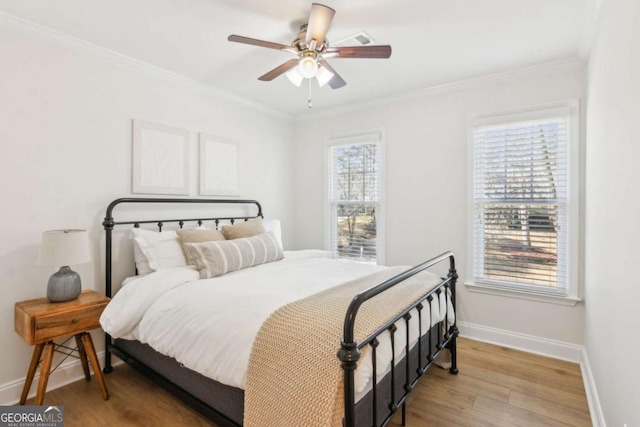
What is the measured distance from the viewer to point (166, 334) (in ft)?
6.20

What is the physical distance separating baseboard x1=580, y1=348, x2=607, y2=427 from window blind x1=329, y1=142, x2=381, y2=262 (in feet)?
6.63

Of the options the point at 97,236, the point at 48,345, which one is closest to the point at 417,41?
the point at 97,236

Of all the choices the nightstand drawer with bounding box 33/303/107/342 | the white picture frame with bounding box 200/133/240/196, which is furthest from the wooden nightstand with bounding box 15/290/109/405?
the white picture frame with bounding box 200/133/240/196

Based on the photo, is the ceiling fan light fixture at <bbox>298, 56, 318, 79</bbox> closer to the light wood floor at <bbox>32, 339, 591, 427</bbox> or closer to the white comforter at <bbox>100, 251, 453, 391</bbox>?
the white comforter at <bbox>100, 251, 453, 391</bbox>

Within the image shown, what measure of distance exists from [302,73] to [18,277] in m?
2.36

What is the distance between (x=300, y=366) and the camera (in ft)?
4.42

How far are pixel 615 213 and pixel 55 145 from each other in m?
3.43

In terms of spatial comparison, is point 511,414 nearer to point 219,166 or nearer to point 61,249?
point 61,249

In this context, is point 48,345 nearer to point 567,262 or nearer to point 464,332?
point 464,332

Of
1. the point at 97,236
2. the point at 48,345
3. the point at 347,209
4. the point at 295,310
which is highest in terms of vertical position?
the point at 347,209

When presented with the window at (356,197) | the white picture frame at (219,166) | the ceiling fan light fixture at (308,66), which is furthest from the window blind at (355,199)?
the ceiling fan light fixture at (308,66)

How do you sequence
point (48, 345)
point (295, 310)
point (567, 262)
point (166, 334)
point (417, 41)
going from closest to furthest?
point (295, 310)
point (166, 334)
point (48, 345)
point (417, 41)
point (567, 262)

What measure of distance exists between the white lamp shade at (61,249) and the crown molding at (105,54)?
1.39 meters

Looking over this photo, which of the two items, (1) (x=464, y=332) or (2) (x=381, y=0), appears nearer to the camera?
(2) (x=381, y=0)
